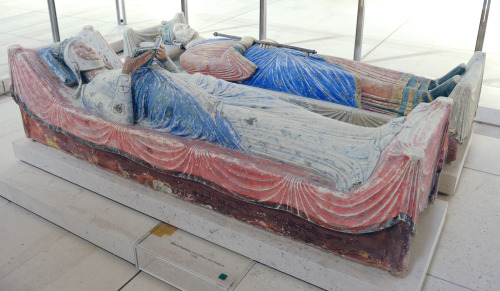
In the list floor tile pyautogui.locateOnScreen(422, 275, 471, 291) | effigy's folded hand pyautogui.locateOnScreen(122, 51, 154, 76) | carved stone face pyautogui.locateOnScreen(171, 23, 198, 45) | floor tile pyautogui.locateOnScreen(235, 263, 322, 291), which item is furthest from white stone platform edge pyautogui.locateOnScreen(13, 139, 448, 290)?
carved stone face pyautogui.locateOnScreen(171, 23, 198, 45)

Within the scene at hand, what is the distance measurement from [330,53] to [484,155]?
2.90 meters

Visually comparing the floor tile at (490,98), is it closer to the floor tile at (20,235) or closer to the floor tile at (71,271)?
the floor tile at (71,271)

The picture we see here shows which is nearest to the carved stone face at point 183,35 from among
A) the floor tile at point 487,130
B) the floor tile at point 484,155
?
the floor tile at point 484,155

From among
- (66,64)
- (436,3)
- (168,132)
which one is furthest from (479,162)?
(436,3)

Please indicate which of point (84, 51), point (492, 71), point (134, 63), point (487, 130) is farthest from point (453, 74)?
point (84, 51)

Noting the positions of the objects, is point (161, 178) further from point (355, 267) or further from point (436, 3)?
point (436, 3)

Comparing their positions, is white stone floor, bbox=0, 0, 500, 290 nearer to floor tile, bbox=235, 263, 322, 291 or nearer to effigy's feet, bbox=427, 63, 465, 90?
floor tile, bbox=235, 263, 322, 291

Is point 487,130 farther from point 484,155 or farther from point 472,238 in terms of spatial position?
point 472,238

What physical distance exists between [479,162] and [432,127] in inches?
61.2

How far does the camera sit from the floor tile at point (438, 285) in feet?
8.93

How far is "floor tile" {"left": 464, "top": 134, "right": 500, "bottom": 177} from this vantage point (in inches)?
151

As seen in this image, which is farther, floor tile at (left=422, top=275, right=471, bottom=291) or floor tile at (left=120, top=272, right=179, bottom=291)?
floor tile at (left=120, top=272, right=179, bottom=291)

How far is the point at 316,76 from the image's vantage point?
3.85 m

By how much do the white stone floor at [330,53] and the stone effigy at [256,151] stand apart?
18.4 inches
